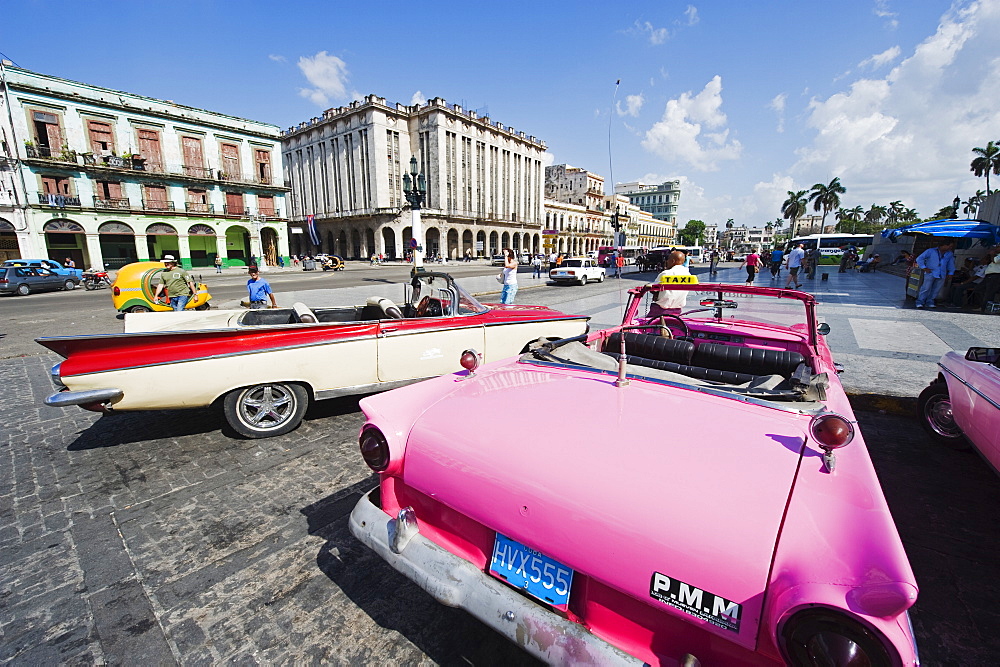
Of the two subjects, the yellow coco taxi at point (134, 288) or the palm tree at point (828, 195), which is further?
the palm tree at point (828, 195)

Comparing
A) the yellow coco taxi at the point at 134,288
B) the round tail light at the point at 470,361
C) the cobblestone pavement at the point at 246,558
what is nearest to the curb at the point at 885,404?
the cobblestone pavement at the point at 246,558

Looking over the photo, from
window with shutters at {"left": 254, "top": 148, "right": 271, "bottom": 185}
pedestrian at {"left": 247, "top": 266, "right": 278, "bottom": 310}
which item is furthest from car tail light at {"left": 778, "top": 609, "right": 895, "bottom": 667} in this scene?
window with shutters at {"left": 254, "top": 148, "right": 271, "bottom": 185}

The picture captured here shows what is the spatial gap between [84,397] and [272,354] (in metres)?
1.30

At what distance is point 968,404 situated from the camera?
3084mm

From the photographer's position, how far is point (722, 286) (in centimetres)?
377

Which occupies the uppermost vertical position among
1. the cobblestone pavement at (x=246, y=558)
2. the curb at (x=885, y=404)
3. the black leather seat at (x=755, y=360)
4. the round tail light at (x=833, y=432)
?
the round tail light at (x=833, y=432)

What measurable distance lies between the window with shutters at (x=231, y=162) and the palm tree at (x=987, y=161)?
236ft

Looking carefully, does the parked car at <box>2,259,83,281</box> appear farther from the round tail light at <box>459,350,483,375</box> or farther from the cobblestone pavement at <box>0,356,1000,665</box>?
the round tail light at <box>459,350,483,375</box>

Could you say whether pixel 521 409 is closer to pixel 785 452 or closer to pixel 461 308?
pixel 785 452

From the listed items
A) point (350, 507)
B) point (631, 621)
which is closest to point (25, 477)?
point (350, 507)

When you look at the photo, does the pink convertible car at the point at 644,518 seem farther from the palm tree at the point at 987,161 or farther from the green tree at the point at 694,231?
the green tree at the point at 694,231

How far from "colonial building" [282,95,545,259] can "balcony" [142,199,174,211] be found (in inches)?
842

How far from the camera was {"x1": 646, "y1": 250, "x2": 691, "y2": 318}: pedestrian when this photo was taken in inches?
157

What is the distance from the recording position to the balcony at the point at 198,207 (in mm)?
33244
